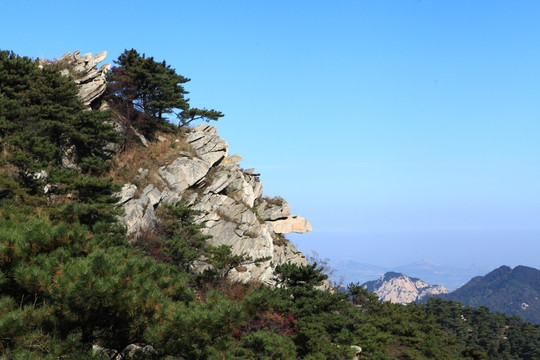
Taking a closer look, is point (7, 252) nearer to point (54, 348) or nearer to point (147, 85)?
point (54, 348)

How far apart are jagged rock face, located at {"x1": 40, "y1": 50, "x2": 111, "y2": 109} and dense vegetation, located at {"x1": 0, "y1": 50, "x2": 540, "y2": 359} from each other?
1.58 metres

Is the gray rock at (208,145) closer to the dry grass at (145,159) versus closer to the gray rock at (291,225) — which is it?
the dry grass at (145,159)

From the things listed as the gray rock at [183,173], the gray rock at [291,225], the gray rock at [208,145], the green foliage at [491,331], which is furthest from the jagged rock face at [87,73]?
the green foliage at [491,331]

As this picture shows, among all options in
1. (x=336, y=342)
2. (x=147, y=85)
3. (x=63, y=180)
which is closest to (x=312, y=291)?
(x=336, y=342)

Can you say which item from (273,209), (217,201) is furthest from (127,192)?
(273,209)

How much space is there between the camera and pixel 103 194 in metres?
17.2

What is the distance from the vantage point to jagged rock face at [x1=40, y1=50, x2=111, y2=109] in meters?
26.1

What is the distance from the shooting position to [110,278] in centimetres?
636

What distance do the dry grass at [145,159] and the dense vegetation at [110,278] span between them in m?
1.00

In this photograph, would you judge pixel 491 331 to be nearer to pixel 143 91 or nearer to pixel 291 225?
pixel 291 225

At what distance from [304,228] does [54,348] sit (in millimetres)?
28837

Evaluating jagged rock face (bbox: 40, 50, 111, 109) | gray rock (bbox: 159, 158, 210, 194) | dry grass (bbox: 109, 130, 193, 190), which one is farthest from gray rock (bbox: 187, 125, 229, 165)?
jagged rock face (bbox: 40, 50, 111, 109)

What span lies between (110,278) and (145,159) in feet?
69.2

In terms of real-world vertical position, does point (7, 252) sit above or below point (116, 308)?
above
